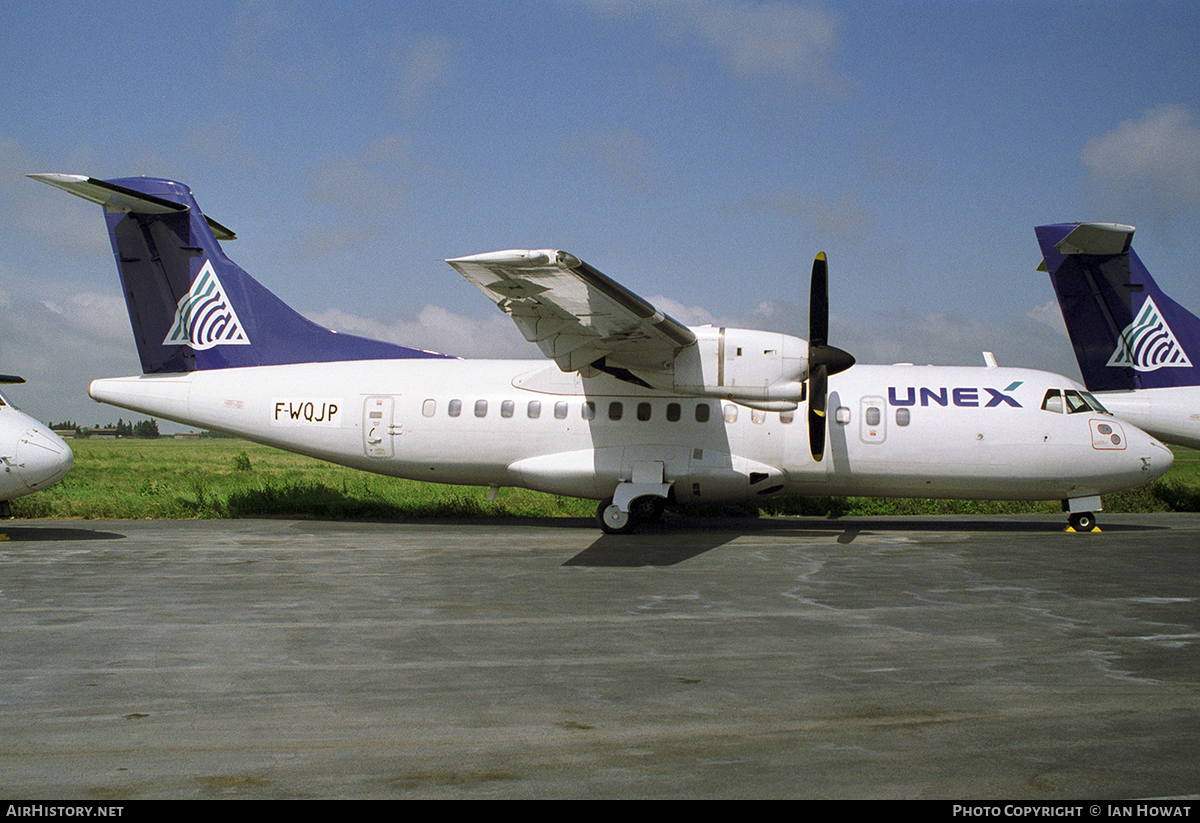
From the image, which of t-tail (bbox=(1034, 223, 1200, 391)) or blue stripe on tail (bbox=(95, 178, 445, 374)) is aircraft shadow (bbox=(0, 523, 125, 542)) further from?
t-tail (bbox=(1034, 223, 1200, 391))

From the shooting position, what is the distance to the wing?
10734 mm

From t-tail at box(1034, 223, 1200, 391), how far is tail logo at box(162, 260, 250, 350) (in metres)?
16.6

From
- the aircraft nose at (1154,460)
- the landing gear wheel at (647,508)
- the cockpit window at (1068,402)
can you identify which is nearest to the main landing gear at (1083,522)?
the aircraft nose at (1154,460)

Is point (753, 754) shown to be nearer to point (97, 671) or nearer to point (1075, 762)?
point (1075, 762)

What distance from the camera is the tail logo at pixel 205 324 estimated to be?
1636 centimetres

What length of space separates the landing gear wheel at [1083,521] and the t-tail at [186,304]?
1425 cm

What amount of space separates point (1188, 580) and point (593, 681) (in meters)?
8.22

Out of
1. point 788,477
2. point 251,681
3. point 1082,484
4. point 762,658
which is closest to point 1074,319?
point 1082,484

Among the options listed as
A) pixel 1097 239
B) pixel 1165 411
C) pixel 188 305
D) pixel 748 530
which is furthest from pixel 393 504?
pixel 1165 411

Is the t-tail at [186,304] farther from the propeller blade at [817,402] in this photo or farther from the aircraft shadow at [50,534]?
the propeller blade at [817,402]

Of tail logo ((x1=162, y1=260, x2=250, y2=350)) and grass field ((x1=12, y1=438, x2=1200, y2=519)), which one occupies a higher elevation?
tail logo ((x1=162, y1=260, x2=250, y2=350))

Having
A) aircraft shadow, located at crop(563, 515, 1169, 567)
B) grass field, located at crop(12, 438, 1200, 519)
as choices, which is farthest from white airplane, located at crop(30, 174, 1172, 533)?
grass field, located at crop(12, 438, 1200, 519)
